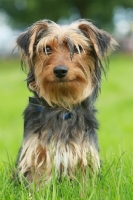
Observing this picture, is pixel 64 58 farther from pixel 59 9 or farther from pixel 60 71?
pixel 59 9

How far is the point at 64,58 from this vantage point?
5578 mm

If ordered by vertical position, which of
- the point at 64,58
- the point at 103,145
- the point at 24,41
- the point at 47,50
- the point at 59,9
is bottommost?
the point at 103,145

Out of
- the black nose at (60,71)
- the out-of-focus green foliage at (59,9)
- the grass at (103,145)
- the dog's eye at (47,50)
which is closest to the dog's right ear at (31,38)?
the dog's eye at (47,50)

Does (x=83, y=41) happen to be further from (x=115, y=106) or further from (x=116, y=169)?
(x=115, y=106)

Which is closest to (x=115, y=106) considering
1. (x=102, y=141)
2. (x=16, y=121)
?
(x=16, y=121)

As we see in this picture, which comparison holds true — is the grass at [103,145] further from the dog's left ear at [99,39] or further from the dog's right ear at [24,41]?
Result: the dog's right ear at [24,41]

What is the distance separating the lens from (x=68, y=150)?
5.72m

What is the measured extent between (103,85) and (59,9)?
2465cm

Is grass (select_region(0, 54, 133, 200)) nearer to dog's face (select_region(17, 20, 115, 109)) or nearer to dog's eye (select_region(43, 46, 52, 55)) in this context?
dog's face (select_region(17, 20, 115, 109))

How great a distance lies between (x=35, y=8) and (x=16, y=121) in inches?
1163

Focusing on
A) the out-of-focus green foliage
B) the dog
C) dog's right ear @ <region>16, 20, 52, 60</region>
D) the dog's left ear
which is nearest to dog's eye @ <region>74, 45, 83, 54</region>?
the dog

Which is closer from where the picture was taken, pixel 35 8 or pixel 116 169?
pixel 116 169

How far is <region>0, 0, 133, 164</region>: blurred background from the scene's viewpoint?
33.8 ft

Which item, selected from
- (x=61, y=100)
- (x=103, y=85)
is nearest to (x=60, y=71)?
(x=61, y=100)
